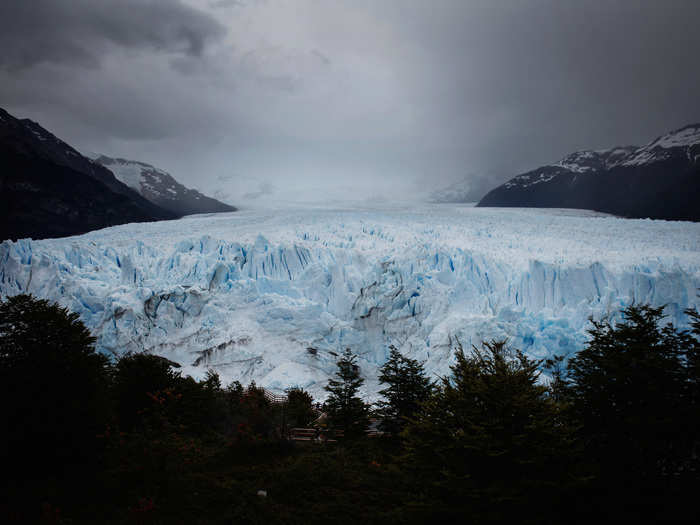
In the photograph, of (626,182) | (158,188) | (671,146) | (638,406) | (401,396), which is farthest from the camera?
(158,188)

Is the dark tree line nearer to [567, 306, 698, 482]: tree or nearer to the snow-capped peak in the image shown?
[567, 306, 698, 482]: tree

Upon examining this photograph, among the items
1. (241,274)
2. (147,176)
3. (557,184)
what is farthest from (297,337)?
(147,176)

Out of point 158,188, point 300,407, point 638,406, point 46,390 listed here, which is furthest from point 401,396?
point 158,188

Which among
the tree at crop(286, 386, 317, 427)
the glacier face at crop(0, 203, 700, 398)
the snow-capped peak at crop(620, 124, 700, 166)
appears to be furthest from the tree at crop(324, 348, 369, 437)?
the snow-capped peak at crop(620, 124, 700, 166)

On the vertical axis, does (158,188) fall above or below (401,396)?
above

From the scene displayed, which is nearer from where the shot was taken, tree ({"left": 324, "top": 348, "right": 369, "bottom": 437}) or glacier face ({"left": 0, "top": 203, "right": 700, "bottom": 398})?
tree ({"left": 324, "top": 348, "right": 369, "bottom": 437})

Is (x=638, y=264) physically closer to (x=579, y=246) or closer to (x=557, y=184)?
(x=579, y=246)

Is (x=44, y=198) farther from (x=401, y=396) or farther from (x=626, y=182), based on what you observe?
(x=626, y=182)

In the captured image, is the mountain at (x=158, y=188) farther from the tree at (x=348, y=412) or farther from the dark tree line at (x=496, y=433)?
the dark tree line at (x=496, y=433)
